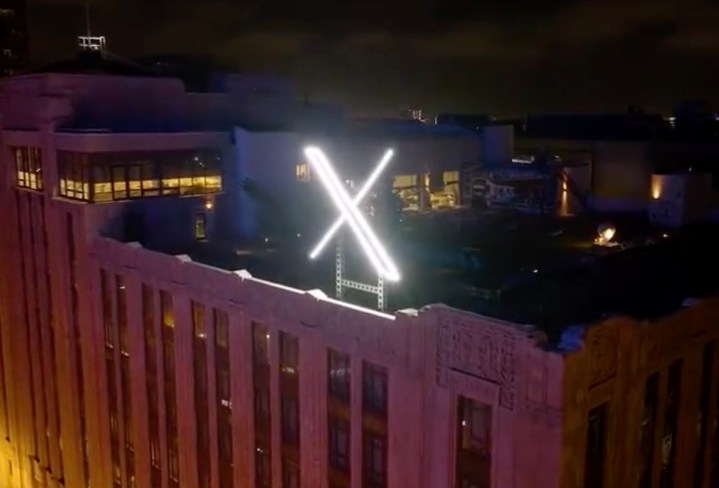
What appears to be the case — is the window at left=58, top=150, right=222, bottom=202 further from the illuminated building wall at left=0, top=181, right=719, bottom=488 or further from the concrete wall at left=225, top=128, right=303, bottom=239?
the illuminated building wall at left=0, top=181, right=719, bottom=488

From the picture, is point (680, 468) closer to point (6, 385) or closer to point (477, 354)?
point (477, 354)

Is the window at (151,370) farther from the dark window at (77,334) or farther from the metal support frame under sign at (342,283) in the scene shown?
the metal support frame under sign at (342,283)

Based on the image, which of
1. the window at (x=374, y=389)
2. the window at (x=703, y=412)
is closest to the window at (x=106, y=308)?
the window at (x=374, y=389)

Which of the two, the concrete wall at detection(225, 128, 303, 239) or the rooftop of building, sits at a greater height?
the concrete wall at detection(225, 128, 303, 239)

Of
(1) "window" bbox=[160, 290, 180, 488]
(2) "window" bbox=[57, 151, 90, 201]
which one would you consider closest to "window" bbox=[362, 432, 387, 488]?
(1) "window" bbox=[160, 290, 180, 488]

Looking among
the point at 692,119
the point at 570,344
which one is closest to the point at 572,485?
the point at 570,344

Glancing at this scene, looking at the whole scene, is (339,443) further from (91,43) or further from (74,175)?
(91,43)
